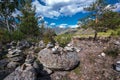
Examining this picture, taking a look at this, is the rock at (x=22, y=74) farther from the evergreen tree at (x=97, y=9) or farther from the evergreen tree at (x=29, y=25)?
the evergreen tree at (x=29, y=25)

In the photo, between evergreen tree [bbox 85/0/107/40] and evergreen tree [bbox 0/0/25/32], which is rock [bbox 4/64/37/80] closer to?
evergreen tree [bbox 85/0/107/40]

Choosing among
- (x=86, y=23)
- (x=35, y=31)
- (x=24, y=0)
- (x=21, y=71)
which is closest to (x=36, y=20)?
(x=35, y=31)

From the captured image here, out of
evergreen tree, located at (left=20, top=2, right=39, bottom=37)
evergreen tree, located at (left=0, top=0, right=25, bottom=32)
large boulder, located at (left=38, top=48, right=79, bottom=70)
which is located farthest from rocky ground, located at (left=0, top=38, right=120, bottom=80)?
evergreen tree, located at (left=0, top=0, right=25, bottom=32)

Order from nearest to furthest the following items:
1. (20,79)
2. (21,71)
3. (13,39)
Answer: (20,79), (21,71), (13,39)

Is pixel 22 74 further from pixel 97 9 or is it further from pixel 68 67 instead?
pixel 97 9

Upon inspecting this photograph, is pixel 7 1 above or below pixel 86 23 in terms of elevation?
above

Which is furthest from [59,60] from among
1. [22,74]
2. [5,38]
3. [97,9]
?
[5,38]

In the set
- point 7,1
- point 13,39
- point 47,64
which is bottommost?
point 13,39

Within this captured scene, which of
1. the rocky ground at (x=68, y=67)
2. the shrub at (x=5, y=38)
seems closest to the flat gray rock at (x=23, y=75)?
the rocky ground at (x=68, y=67)

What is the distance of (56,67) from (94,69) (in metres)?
2.26

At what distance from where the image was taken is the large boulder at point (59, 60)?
9109 millimetres

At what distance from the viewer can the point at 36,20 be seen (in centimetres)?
2717

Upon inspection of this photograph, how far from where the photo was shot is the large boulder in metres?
9.11

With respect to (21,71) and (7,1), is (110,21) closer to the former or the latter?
(21,71)
